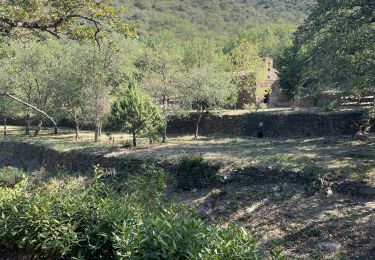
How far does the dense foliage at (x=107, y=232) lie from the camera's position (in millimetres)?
4555

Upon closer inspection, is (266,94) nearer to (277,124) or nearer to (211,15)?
(277,124)

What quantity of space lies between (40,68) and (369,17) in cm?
3241

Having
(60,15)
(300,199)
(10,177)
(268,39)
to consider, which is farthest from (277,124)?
(268,39)

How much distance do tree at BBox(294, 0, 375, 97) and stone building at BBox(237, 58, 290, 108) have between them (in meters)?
20.5

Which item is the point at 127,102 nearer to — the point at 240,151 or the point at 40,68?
the point at 240,151

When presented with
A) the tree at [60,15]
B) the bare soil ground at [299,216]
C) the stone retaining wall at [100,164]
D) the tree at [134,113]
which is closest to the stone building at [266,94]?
the tree at [134,113]

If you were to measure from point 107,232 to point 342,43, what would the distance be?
40.7 feet

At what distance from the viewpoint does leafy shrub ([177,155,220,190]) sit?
59.4 ft

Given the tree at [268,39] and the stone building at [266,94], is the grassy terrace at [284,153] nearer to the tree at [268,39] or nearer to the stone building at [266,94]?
the stone building at [266,94]

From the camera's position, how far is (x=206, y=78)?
29094 mm

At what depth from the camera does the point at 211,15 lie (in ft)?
397

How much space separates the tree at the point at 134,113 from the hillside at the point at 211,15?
79.8 m

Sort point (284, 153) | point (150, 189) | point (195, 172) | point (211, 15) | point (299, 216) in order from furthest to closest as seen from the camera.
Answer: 1. point (211, 15)
2. point (284, 153)
3. point (195, 172)
4. point (299, 216)
5. point (150, 189)

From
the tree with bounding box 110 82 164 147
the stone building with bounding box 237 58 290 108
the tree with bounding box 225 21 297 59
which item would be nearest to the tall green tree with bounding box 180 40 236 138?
the tree with bounding box 110 82 164 147
